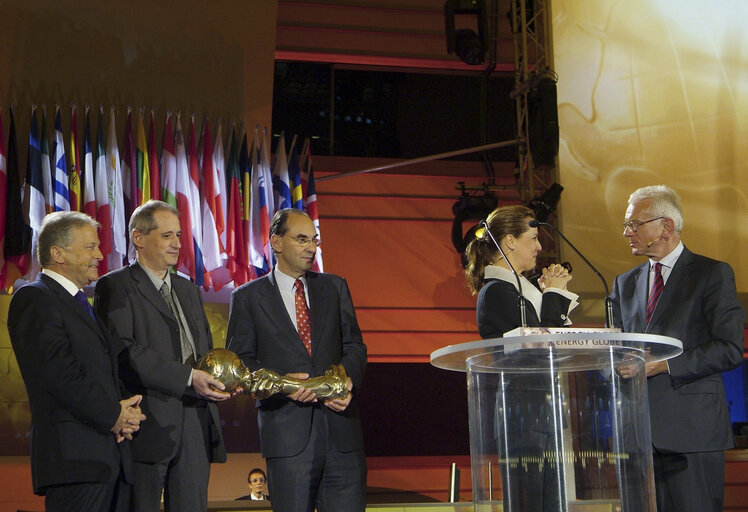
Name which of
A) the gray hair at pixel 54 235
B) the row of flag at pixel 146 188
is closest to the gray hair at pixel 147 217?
the gray hair at pixel 54 235

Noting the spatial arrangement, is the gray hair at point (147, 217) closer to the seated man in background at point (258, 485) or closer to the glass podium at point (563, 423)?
the glass podium at point (563, 423)

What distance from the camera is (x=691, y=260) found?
10.4 feet

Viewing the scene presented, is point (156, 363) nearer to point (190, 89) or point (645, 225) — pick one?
point (645, 225)

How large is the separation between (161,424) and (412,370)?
19.8 ft

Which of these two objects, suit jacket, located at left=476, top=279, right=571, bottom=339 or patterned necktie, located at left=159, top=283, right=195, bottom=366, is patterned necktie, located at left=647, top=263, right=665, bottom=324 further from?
patterned necktie, located at left=159, top=283, right=195, bottom=366

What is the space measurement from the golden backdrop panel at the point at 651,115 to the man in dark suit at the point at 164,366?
4697 millimetres

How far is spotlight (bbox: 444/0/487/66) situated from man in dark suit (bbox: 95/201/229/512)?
4960mm

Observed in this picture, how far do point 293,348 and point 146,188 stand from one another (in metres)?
4.07

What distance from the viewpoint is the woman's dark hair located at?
A: 10.6ft

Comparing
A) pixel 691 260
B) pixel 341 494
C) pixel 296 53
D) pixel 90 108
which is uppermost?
pixel 296 53

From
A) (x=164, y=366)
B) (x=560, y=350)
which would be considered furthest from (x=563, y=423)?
(x=164, y=366)

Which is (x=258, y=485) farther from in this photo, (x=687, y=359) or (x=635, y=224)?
(x=687, y=359)

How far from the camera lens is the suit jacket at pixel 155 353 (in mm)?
3061

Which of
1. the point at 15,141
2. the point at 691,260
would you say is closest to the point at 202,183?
the point at 15,141
